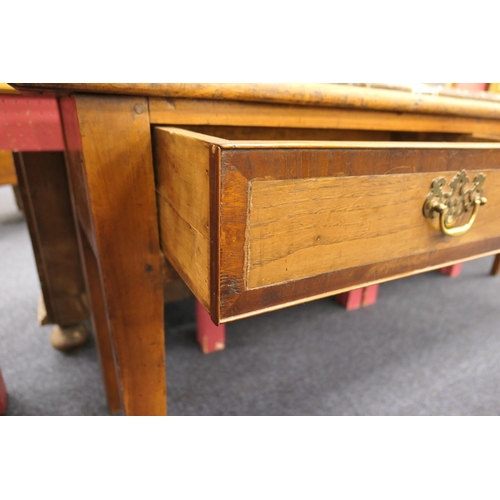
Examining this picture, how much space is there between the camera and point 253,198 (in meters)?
0.27

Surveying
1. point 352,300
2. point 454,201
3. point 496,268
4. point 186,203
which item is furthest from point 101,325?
point 496,268

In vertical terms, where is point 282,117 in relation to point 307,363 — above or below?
above

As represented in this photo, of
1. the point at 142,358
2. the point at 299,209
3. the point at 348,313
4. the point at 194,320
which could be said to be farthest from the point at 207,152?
the point at 348,313

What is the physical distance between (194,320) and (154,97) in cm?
83

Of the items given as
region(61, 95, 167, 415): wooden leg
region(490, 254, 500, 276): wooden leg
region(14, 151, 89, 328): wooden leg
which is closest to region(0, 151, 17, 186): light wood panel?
region(14, 151, 89, 328): wooden leg

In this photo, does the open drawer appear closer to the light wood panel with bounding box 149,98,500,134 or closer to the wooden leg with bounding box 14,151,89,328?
the light wood panel with bounding box 149,98,500,134

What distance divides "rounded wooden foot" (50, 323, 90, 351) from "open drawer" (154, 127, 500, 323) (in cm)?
67

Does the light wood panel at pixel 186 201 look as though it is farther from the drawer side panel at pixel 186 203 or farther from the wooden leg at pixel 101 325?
the wooden leg at pixel 101 325

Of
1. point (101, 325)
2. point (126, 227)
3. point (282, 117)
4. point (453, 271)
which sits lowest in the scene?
point (453, 271)

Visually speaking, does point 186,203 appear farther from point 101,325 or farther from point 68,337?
point 68,337

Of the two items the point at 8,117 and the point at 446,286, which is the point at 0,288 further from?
the point at 446,286

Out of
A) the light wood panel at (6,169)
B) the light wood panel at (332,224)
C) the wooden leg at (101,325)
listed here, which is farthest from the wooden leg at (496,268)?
the light wood panel at (6,169)

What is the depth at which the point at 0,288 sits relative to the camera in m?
1.26

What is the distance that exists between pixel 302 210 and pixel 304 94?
20 centimetres
